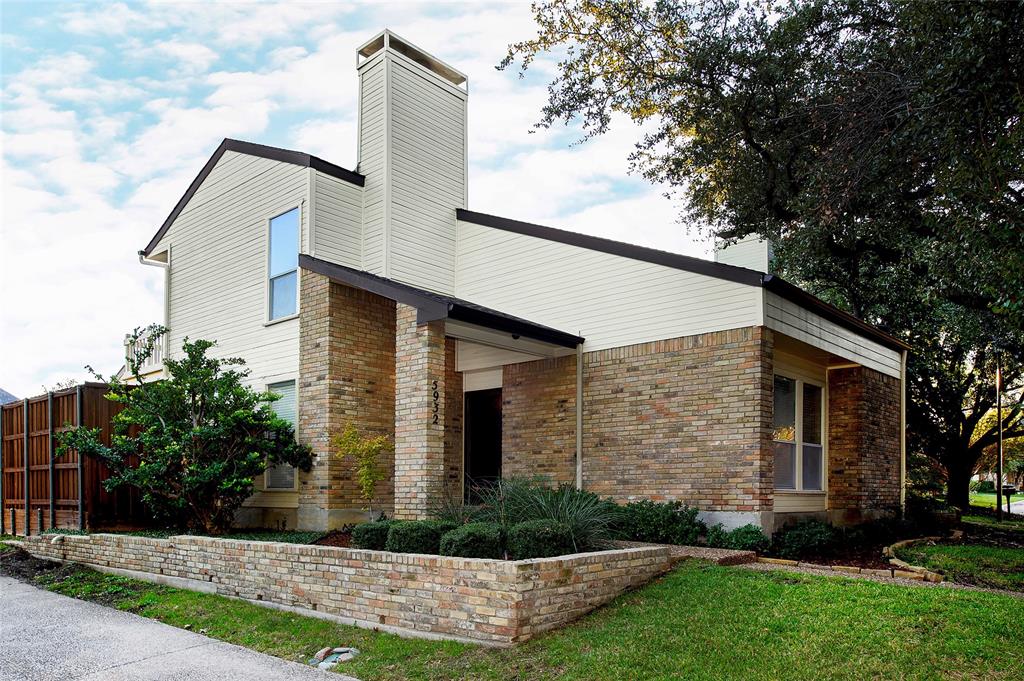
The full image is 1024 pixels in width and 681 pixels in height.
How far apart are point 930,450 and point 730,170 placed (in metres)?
17.5

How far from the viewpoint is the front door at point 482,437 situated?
14.1 metres

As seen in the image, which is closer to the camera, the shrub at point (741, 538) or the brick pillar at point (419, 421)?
the shrub at point (741, 538)

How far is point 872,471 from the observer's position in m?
14.5

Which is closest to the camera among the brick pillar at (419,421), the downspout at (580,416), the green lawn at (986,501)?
the brick pillar at (419,421)

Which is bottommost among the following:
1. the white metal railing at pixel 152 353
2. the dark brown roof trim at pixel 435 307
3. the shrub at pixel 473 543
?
the shrub at pixel 473 543

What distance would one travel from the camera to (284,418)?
1370 cm

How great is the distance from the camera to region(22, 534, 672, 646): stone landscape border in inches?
262

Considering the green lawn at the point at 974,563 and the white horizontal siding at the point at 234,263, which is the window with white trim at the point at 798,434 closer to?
the green lawn at the point at 974,563

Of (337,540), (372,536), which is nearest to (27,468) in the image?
(337,540)

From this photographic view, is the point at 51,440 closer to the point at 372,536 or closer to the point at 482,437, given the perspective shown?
the point at 482,437

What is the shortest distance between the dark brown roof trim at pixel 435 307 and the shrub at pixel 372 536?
3.11 meters

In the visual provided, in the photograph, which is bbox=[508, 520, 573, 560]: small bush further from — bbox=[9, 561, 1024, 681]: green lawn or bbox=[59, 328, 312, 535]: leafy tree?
bbox=[59, 328, 312, 535]: leafy tree

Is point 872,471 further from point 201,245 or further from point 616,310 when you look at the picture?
point 201,245

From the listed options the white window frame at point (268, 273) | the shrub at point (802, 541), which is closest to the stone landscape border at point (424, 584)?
the shrub at point (802, 541)
